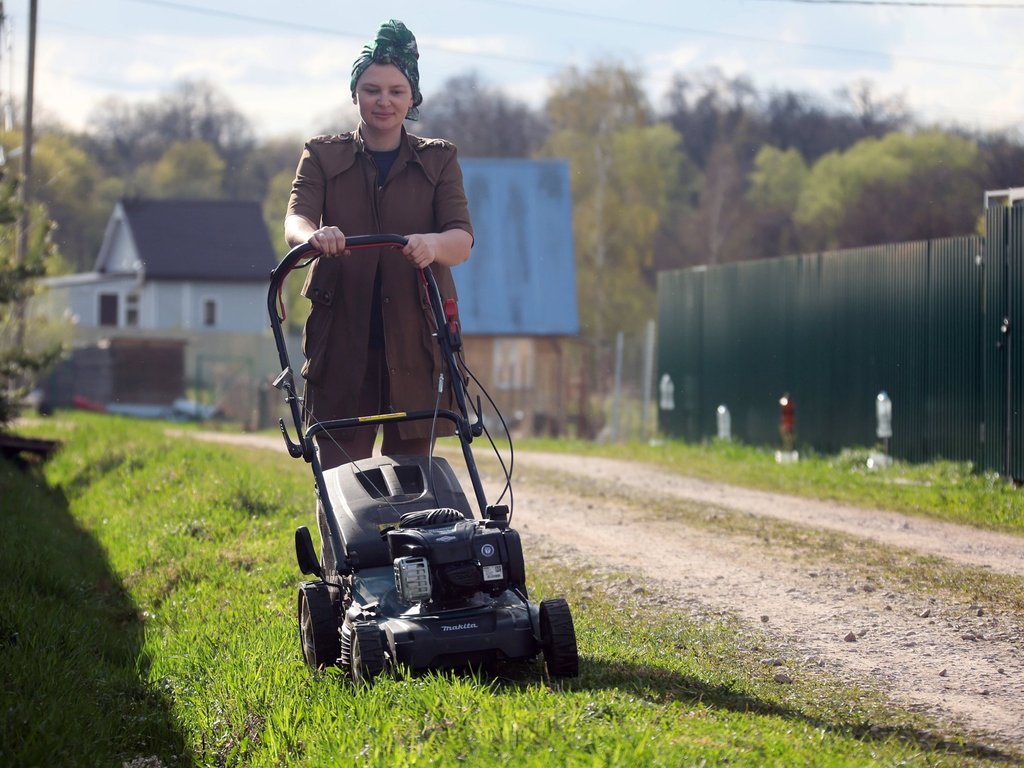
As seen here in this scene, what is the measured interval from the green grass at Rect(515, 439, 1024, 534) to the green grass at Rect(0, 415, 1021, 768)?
420 cm

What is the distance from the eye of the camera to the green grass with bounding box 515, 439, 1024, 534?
1039 cm

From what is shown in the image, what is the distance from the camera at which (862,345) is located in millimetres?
15477

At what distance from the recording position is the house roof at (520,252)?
97.5 feet

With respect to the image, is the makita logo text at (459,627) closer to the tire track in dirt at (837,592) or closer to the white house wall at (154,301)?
the tire track in dirt at (837,592)

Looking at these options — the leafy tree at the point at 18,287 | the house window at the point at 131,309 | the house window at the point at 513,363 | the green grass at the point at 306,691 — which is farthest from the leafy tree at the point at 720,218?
the green grass at the point at 306,691

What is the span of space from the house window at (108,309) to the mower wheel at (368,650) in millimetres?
50496

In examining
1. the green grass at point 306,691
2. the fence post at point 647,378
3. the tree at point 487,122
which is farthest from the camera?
the tree at point 487,122

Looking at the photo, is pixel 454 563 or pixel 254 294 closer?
pixel 454 563

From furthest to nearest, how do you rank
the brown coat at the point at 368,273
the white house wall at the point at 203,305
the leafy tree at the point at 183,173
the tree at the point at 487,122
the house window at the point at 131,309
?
the leafy tree at the point at 183,173 < the tree at the point at 487,122 < the house window at the point at 131,309 < the white house wall at the point at 203,305 < the brown coat at the point at 368,273

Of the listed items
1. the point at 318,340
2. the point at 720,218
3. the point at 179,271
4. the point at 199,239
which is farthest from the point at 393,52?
the point at 720,218

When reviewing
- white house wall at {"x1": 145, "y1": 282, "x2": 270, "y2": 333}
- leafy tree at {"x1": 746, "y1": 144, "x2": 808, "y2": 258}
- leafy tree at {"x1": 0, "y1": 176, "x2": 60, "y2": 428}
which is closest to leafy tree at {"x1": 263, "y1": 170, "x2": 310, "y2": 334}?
white house wall at {"x1": 145, "y1": 282, "x2": 270, "y2": 333}

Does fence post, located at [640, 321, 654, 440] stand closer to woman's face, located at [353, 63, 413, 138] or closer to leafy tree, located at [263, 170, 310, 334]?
woman's face, located at [353, 63, 413, 138]

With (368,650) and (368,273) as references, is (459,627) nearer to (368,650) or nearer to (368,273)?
(368,650)

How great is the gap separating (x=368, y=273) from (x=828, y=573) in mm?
3261
